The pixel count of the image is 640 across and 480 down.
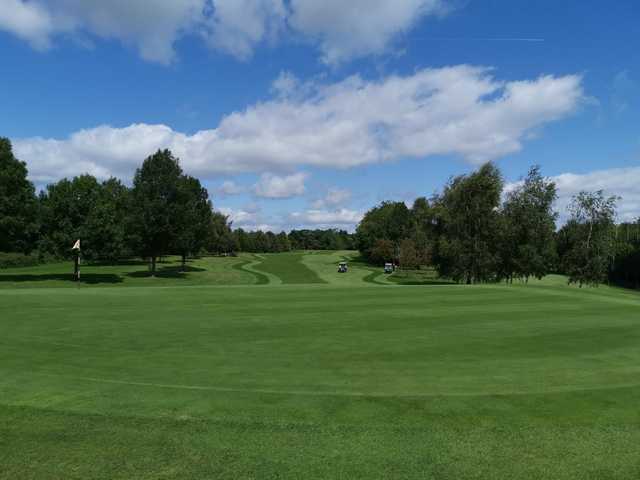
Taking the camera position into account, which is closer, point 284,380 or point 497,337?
point 284,380

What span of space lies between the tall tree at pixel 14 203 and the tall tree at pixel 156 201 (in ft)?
48.5

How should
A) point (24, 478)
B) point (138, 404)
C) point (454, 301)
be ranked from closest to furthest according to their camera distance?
1. point (24, 478)
2. point (138, 404)
3. point (454, 301)

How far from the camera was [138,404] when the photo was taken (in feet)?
26.0

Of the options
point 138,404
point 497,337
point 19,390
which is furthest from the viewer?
point 497,337

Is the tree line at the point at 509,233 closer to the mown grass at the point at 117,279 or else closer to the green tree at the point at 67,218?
the mown grass at the point at 117,279

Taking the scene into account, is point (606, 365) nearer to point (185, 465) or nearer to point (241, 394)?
point (241, 394)

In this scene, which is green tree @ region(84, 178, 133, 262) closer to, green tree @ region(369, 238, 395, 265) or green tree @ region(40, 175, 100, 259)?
green tree @ region(40, 175, 100, 259)

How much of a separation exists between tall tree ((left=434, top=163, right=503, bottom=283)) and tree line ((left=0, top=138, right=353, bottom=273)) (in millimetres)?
36085

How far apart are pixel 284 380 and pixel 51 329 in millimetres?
10471

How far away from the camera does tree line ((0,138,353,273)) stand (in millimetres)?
46094

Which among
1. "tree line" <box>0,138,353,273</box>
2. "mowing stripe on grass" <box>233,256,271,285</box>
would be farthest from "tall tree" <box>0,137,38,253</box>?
"mowing stripe on grass" <box>233,256,271,285</box>

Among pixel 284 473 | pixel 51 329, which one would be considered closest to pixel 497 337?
pixel 284 473

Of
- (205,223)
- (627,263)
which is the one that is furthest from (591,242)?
(205,223)

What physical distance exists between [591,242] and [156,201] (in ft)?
213
